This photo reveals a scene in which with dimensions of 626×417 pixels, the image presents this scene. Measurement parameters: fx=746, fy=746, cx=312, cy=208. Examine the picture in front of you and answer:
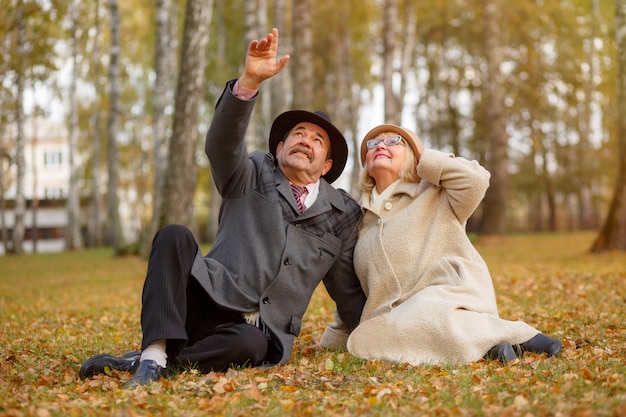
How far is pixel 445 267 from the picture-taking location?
5.21 meters

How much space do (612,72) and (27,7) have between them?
22086 millimetres

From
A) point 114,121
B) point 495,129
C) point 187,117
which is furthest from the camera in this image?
point 114,121

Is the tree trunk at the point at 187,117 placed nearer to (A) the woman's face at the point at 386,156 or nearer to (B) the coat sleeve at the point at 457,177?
(A) the woman's face at the point at 386,156

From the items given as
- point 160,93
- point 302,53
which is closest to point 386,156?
point 302,53

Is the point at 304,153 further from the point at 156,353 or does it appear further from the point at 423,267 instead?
the point at 156,353

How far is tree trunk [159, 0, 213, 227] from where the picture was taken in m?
13.8

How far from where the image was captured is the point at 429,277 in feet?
17.2

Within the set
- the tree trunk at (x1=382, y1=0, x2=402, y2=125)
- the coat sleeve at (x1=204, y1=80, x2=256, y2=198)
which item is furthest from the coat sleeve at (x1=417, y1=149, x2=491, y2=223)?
the tree trunk at (x1=382, y1=0, x2=402, y2=125)

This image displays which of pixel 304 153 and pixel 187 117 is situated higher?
pixel 187 117

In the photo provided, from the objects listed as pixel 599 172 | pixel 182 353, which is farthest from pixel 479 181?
pixel 599 172

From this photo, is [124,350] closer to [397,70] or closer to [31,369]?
[31,369]

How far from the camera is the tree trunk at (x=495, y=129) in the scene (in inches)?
855

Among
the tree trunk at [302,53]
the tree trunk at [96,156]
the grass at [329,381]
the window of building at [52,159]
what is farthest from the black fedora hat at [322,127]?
the window of building at [52,159]

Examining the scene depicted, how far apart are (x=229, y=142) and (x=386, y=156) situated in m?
1.28
